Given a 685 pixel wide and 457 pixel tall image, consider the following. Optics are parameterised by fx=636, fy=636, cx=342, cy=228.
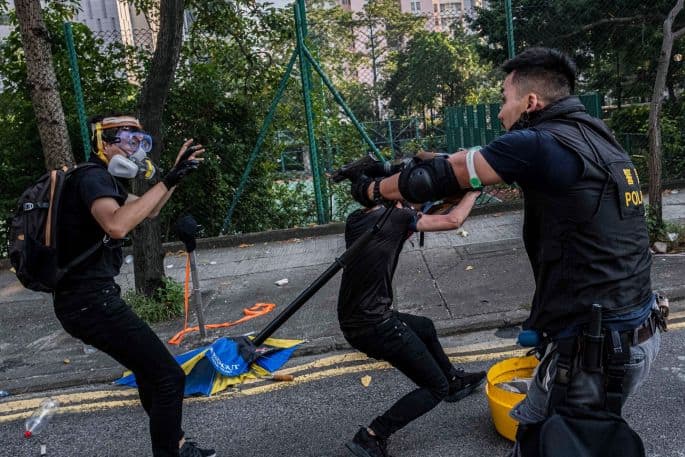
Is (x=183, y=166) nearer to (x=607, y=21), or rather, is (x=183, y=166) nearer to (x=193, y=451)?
(x=193, y=451)

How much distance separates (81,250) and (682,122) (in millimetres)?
9733

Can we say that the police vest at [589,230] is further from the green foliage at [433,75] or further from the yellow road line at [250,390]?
the green foliage at [433,75]

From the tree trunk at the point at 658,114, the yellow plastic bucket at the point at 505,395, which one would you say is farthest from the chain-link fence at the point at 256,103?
the yellow plastic bucket at the point at 505,395

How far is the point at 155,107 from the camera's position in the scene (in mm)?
6516

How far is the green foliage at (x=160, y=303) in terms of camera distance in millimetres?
6465

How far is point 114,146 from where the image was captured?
11.6 ft

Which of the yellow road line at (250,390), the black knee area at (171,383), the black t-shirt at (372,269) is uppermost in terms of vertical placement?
the black t-shirt at (372,269)

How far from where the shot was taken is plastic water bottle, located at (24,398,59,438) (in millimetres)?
4387

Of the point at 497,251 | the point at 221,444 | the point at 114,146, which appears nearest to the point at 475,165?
the point at 114,146

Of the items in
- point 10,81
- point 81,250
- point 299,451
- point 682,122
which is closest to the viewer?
point 81,250

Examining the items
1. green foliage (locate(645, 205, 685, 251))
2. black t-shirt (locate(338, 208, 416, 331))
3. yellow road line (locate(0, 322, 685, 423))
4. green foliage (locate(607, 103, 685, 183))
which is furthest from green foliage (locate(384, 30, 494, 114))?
black t-shirt (locate(338, 208, 416, 331))

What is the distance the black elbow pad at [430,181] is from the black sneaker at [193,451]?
2218mm

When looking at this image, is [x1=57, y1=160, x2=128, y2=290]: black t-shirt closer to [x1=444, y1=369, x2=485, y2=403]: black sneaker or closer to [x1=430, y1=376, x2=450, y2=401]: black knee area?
[x1=430, y1=376, x2=450, y2=401]: black knee area

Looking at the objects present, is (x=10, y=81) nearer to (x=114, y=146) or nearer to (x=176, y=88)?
(x=176, y=88)
